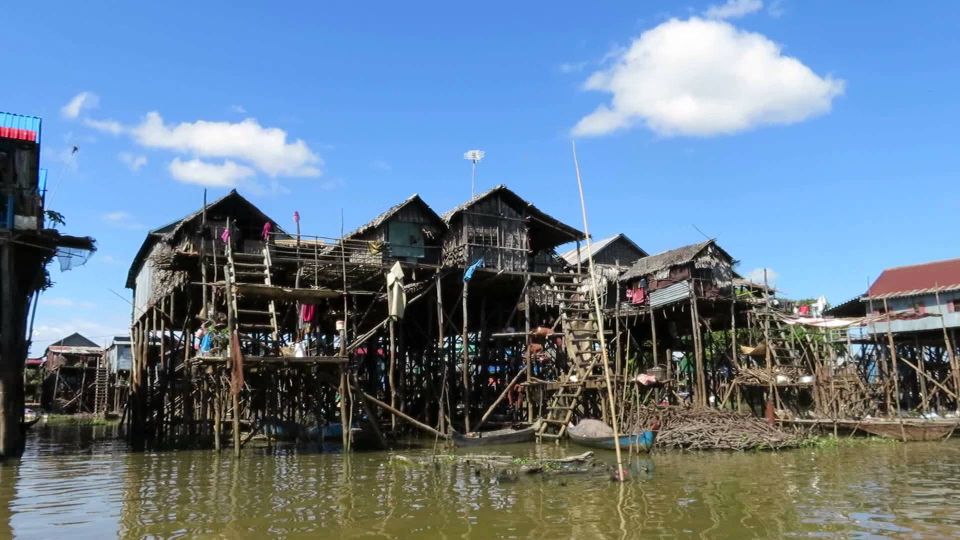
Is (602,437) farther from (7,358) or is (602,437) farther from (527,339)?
(7,358)

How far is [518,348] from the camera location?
87.9 feet

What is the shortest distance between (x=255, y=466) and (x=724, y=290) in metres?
19.2

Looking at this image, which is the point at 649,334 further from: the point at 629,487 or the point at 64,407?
the point at 64,407

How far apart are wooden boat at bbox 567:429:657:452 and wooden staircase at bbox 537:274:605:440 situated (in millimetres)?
1127

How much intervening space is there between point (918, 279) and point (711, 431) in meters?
19.0

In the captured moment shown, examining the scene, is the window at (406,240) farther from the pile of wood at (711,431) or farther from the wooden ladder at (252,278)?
the pile of wood at (711,431)

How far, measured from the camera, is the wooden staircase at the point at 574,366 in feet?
67.8

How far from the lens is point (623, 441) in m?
17.5

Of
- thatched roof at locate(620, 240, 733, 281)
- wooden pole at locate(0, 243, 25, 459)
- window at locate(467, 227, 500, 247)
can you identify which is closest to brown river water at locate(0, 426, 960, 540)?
wooden pole at locate(0, 243, 25, 459)

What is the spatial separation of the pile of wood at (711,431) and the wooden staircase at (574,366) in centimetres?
182

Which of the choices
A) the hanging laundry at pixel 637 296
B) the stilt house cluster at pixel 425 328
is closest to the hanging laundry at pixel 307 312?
the stilt house cluster at pixel 425 328

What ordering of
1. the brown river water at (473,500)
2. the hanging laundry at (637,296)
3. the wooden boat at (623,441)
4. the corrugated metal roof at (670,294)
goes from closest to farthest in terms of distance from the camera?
the brown river water at (473,500) → the wooden boat at (623,441) → the corrugated metal roof at (670,294) → the hanging laundry at (637,296)

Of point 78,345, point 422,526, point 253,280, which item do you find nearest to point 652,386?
point 253,280

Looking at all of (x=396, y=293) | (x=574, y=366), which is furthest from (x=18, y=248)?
(x=574, y=366)
